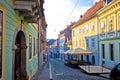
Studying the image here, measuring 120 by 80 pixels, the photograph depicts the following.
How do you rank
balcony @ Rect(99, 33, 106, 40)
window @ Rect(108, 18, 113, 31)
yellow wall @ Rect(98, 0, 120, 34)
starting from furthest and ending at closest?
balcony @ Rect(99, 33, 106, 40) < window @ Rect(108, 18, 113, 31) < yellow wall @ Rect(98, 0, 120, 34)

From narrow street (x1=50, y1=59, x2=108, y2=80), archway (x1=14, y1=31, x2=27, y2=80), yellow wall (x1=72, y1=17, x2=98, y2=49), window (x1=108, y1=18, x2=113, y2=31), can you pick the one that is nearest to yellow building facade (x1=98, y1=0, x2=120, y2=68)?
window (x1=108, y1=18, x2=113, y2=31)

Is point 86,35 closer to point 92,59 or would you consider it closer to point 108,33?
point 92,59

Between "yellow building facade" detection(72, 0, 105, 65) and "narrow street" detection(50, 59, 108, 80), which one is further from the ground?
"yellow building facade" detection(72, 0, 105, 65)

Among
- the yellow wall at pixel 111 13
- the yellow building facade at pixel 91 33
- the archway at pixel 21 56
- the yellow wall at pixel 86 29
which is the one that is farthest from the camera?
the yellow wall at pixel 86 29

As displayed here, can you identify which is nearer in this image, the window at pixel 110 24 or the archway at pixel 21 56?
the archway at pixel 21 56

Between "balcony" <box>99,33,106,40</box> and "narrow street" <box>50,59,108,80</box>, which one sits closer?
"narrow street" <box>50,59,108,80</box>

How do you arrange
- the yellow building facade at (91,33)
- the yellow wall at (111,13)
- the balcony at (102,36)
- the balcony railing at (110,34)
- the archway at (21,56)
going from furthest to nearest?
the yellow building facade at (91,33) < the balcony at (102,36) < the balcony railing at (110,34) < the yellow wall at (111,13) < the archway at (21,56)

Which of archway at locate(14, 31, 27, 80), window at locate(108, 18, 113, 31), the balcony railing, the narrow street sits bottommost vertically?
the narrow street

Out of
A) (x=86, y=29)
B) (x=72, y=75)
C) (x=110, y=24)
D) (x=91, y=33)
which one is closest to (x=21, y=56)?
(x=72, y=75)

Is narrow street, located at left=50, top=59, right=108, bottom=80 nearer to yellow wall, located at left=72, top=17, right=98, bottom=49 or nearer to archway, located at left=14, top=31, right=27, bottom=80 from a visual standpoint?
archway, located at left=14, top=31, right=27, bottom=80

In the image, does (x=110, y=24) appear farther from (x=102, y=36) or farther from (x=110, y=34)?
(x=102, y=36)

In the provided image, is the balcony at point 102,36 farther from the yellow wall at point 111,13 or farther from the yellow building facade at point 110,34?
the yellow wall at point 111,13

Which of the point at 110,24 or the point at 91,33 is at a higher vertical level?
the point at 110,24

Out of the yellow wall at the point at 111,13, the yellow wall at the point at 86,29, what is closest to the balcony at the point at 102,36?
the yellow wall at the point at 111,13
